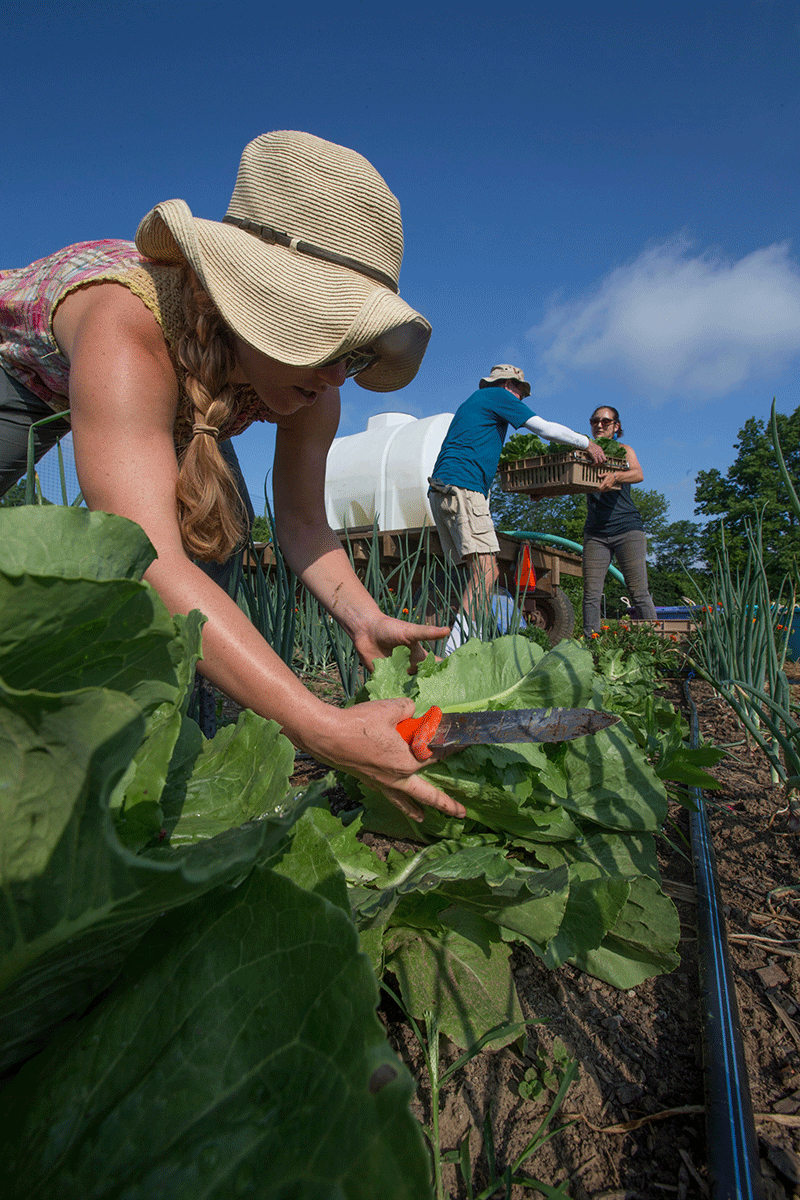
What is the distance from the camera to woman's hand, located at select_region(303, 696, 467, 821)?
1106 mm

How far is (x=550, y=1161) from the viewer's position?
789 mm

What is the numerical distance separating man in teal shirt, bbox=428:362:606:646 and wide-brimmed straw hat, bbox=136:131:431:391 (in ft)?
7.59

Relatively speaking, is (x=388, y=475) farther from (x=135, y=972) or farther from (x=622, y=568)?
(x=135, y=972)

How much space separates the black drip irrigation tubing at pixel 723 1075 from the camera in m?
0.71

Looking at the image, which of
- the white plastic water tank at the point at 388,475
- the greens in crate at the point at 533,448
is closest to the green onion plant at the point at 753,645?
the greens in crate at the point at 533,448

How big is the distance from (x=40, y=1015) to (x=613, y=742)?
114cm

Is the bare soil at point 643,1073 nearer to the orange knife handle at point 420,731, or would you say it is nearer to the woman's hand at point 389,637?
the orange knife handle at point 420,731

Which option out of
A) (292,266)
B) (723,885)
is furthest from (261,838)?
(723,885)

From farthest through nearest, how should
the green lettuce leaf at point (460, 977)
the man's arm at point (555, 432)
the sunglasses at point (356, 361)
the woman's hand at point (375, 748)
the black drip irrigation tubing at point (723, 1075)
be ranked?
the man's arm at point (555, 432), the sunglasses at point (356, 361), the woman's hand at point (375, 748), the green lettuce leaf at point (460, 977), the black drip irrigation tubing at point (723, 1075)

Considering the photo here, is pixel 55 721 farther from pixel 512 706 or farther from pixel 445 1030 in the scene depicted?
pixel 512 706

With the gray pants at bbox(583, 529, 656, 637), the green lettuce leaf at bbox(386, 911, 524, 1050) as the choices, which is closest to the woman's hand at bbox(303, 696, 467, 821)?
the green lettuce leaf at bbox(386, 911, 524, 1050)

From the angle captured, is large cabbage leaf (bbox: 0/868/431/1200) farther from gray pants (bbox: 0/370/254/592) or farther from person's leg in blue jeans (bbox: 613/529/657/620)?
person's leg in blue jeans (bbox: 613/529/657/620)

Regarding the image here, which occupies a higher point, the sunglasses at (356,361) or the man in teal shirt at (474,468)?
the man in teal shirt at (474,468)

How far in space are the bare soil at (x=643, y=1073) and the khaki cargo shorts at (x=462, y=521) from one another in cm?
262
